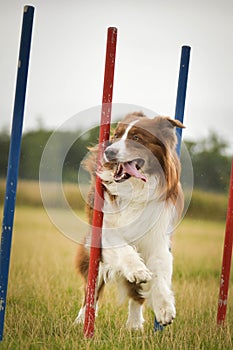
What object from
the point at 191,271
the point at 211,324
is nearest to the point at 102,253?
the point at 211,324

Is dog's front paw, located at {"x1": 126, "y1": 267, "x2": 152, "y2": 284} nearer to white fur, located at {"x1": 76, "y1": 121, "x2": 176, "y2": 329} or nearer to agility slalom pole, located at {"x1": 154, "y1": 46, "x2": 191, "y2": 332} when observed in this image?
white fur, located at {"x1": 76, "y1": 121, "x2": 176, "y2": 329}

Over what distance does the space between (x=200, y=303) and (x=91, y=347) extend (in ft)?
5.73

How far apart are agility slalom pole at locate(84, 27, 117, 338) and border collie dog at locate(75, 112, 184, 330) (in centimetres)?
5

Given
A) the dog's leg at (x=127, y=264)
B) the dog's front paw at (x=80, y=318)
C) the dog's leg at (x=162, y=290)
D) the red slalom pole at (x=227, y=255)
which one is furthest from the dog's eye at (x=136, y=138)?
the dog's front paw at (x=80, y=318)

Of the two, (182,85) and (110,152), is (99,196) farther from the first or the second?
(182,85)

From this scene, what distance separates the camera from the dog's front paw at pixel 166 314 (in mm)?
3238

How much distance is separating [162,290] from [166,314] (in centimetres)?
14

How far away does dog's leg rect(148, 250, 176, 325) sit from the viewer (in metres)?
3.24

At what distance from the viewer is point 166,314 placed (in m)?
3.24

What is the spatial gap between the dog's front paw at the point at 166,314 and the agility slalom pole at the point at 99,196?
38 centimetres

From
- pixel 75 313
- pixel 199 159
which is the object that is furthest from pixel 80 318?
pixel 199 159

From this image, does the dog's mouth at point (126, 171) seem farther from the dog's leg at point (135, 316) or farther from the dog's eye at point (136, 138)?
the dog's leg at point (135, 316)

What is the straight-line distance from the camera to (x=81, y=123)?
3.34 metres

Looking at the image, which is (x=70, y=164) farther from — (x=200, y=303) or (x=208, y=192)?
(x=208, y=192)
